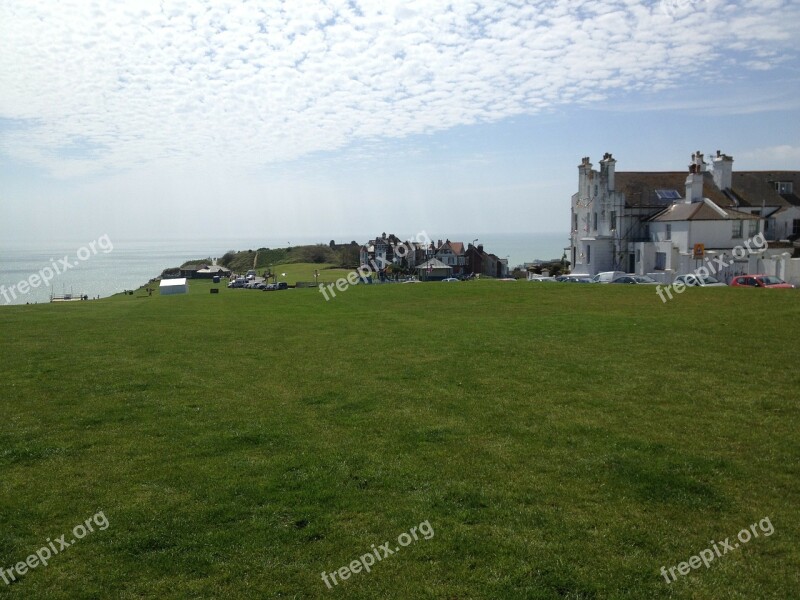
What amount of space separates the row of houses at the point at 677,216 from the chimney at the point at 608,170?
11 cm

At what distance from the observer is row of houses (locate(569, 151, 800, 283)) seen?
190ft

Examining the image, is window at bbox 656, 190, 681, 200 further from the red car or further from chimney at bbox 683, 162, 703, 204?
the red car

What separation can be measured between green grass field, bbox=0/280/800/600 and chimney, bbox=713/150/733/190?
160ft

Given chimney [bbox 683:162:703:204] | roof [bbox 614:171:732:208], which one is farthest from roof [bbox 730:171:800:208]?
chimney [bbox 683:162:703:204]

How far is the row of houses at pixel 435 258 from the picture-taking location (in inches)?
4633

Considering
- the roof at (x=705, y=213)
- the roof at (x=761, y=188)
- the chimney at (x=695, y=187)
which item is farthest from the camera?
the roof at (x=761, y=188)

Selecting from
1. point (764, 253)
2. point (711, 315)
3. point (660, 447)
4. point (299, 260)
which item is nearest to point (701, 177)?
point (764, 253)

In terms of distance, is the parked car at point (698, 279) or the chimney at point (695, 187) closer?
the parked car at point (698, 279)

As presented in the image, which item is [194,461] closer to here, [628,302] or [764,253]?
[628,302]


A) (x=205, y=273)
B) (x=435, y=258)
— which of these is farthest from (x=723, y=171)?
(x=205, y=273)

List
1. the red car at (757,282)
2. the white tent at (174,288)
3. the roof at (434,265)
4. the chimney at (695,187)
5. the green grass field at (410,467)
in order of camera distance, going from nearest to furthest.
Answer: the green grass field at (410,467) < the red car at (757,282) < the chimney at (695,187) < the white tent at (174,288) < the roof at (434,265)

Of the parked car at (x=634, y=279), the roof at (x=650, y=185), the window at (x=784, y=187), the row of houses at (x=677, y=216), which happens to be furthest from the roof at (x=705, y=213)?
the window at (x=784, y=187)

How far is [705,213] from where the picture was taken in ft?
191

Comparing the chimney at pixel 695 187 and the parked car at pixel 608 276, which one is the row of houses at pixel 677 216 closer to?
the chimney at pixel 695 187
